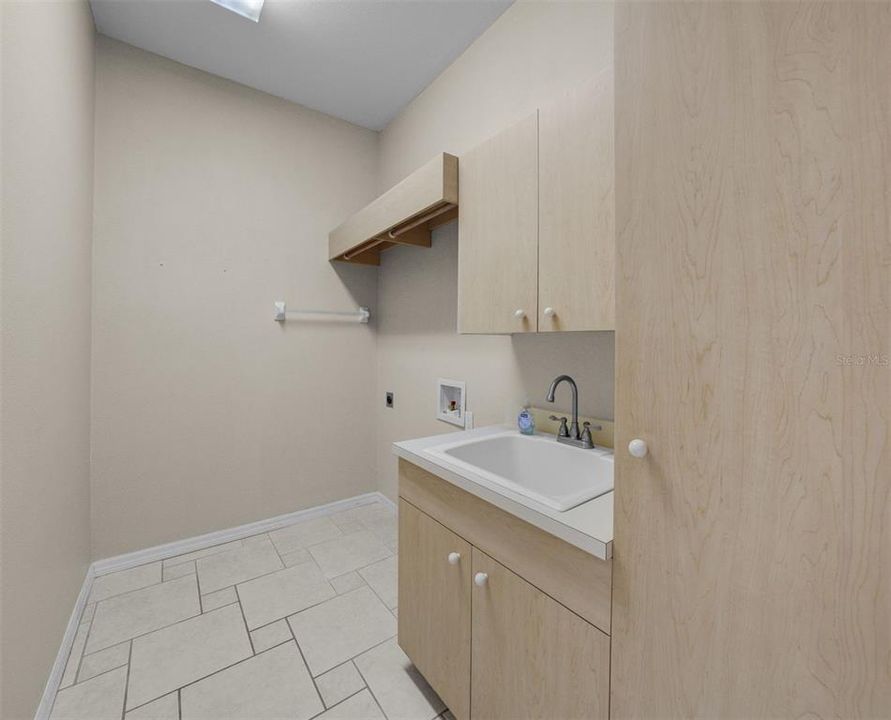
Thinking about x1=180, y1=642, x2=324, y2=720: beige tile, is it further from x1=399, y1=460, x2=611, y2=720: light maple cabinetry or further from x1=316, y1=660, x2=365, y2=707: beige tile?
x1=399, y1=460, x2=611, y2=720: light maple cabinetry

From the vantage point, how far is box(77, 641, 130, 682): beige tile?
142cm

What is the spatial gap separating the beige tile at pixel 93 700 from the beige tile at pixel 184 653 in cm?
3

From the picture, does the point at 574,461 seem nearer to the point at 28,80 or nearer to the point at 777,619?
the point at 777,619

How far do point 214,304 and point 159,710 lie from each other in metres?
1.84

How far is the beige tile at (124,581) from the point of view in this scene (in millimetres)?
1888

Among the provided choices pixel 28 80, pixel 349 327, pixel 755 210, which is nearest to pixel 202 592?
pixel 349 327

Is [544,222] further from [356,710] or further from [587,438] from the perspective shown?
[356,710]

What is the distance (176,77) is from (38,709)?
9.21ft

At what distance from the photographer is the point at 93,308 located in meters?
2.01

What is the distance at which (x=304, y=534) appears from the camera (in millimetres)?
2457

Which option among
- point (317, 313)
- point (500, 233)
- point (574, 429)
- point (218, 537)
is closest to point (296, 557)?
point (218, 537)

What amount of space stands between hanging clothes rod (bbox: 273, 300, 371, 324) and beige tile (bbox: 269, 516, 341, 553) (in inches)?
52.7

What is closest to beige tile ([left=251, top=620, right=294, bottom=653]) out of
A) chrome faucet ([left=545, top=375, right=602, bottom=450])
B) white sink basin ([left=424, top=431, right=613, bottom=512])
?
white sink basin ([left=424, top=431, right=613, bottom=512])

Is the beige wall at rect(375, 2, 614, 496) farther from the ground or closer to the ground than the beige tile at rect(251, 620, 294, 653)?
farther from the ground
